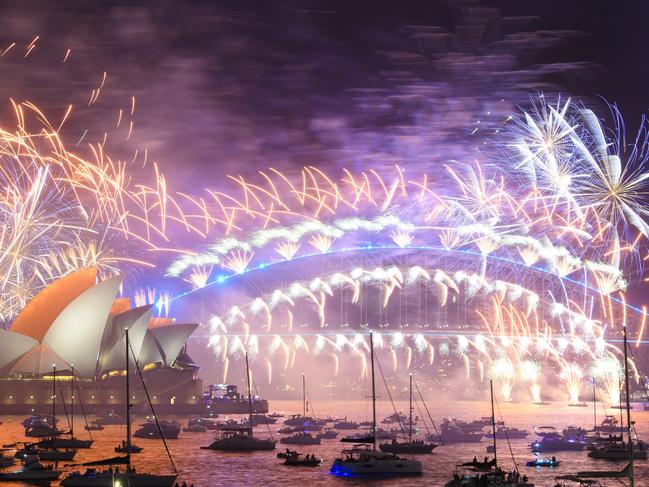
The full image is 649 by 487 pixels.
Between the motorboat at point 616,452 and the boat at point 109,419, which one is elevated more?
the boat at point 109,419

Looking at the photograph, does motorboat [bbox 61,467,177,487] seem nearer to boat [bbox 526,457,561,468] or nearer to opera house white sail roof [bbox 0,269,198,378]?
boat [bbox 526,457,561,468]

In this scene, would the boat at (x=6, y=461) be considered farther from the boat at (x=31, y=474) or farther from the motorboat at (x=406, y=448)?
the motorboat at (x=406, y=448)

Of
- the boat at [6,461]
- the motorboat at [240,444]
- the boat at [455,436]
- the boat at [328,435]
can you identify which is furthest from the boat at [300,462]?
the boat at [455,436]

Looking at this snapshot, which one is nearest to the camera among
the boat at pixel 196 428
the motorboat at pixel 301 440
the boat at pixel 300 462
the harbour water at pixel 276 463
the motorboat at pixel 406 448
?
the harbour water at pixel 276 463

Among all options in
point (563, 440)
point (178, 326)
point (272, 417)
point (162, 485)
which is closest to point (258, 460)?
point (162, 485)

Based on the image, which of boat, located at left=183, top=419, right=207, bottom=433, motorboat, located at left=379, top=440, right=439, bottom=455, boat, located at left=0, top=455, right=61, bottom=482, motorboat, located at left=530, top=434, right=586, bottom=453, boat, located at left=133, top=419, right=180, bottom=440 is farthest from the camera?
boat, located at left=183, top=419, right=207, bottom=433

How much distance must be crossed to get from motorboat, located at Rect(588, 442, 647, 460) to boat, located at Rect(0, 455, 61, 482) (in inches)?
1705

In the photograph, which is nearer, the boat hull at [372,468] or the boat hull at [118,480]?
the boat hull at [118,480]

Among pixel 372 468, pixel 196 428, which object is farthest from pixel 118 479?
pixel 196 428

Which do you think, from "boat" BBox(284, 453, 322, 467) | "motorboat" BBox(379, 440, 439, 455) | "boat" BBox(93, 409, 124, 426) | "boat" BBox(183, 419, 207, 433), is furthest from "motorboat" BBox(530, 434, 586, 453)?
"boat" BBox(93, 409, 124, 426)

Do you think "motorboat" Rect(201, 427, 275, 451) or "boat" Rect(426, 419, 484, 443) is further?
"boat" Rect(426, 419, 484, 443)

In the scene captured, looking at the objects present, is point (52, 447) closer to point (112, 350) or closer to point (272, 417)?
point (112, 350)

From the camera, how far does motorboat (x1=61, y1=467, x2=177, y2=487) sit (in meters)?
52.0

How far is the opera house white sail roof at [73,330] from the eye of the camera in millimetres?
101375
